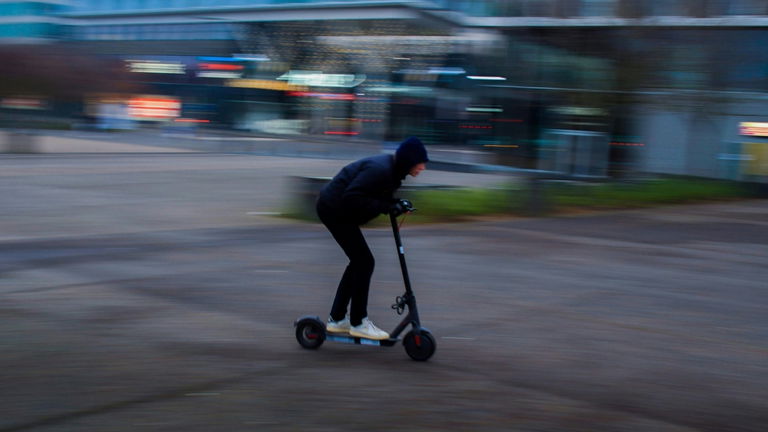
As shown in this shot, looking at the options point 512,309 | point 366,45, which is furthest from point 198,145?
point 512,309

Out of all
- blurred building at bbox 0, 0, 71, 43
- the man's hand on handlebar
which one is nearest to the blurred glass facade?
blurred building at bbox 0, 0, 71, 43

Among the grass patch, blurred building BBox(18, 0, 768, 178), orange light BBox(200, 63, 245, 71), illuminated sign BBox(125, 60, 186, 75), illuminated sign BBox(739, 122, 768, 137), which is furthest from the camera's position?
illuminated sign BBox(125, 60, 186, 75)

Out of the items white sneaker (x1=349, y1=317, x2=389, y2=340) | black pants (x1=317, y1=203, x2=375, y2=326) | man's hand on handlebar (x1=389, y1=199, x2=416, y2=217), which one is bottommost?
white sneaker (x1=349, y1=317, x2=389, y2=340)

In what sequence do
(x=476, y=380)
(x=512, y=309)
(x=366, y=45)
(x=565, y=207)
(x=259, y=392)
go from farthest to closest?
(x=366, y=45) < (x=565, y=207) < (x=512, y=309) < (x=476, y=380) < (x=259, y=392)

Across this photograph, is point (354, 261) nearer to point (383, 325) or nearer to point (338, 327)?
point (338, 327)

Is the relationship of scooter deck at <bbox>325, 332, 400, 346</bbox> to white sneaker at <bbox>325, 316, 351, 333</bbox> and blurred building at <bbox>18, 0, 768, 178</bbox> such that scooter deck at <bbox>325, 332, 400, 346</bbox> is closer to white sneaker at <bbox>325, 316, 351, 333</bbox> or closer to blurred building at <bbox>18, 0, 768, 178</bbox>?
white sneaker at <bbox>325, 316, 351, 333</bbox>

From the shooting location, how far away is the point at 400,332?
5.84 meters

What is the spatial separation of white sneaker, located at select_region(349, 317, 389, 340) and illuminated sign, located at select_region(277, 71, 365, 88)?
42.5m

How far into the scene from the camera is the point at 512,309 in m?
7.46

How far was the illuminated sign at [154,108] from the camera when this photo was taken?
51688 millimetres

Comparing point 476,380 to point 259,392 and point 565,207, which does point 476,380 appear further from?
point 565,207

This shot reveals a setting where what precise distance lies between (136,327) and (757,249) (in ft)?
29.6

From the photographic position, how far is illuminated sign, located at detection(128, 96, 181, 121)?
170 feet

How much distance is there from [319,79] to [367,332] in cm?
4476
